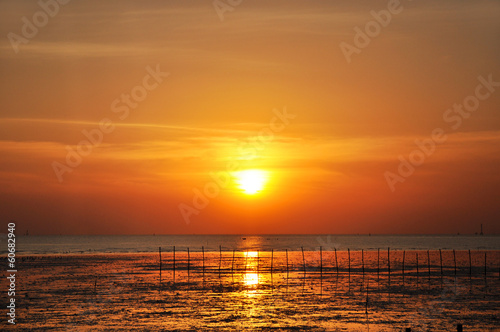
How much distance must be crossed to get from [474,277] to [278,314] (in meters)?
41.0

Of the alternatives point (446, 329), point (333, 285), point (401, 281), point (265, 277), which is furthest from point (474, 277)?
point (446, 329)

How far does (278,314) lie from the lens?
40500mm

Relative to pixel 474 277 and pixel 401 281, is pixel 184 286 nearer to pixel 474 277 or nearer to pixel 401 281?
pixel 401 281

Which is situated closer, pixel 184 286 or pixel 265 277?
pixel 184 286

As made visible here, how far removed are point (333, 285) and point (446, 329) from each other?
27081 millimetres

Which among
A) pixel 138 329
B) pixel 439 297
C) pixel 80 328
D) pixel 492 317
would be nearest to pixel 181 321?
pixel 138 329

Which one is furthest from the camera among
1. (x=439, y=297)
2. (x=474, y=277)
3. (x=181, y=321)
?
(x=474, y=277)

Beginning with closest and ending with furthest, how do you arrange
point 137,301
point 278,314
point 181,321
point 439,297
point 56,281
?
point 181,321, point 278,314, point 137,301, point 439,297, point 56,281

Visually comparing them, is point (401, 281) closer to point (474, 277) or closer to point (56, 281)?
point (474, 277)

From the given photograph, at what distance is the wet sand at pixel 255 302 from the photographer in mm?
36781

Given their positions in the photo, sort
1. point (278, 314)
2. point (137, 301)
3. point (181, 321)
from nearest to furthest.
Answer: point (181, 321) < point (278, 314) < point (137, 301)

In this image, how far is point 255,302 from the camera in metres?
46.9

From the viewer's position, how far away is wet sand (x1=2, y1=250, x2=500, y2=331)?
3678 cm

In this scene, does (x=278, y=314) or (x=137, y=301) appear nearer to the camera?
(x=278, y=314)
